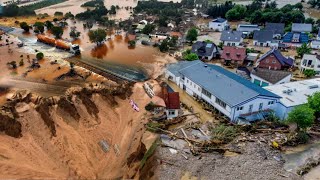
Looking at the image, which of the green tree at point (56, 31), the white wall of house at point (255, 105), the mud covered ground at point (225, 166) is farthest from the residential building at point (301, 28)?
the green tree at point (56, 31)

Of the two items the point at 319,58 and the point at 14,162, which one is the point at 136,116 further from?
the point at 319,58

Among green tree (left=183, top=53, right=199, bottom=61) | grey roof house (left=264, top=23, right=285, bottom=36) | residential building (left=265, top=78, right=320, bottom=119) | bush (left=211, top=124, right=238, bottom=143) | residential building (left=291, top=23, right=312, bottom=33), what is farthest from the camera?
residential building (left=291, top=23, right=312, bottom=33)

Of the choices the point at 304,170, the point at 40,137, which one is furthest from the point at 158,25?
the point at 304,170

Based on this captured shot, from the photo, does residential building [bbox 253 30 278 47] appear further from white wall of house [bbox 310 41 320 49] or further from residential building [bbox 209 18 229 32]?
residential building [bbox 209 18 229 32]

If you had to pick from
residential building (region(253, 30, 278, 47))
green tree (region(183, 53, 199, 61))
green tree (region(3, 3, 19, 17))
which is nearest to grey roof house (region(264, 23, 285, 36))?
residential building (region(253, 30, 278, 47))

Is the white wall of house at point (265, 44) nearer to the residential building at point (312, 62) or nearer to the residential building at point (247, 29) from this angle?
the residential building at point (247, 29)
